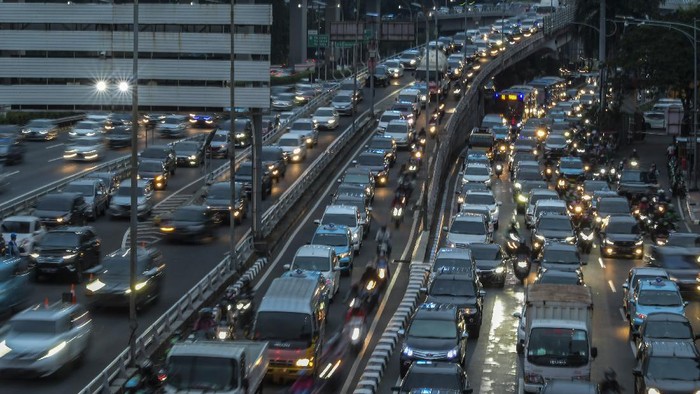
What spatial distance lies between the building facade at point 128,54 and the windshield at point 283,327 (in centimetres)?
1627

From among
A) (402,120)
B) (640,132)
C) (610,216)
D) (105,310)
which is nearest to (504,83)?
(640,132)

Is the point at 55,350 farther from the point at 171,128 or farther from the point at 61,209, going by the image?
the point at 171,128

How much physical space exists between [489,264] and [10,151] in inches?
1146

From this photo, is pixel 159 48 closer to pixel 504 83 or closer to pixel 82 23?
pixel 82 23

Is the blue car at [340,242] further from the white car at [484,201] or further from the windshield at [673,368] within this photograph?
the windshield at [673,368]

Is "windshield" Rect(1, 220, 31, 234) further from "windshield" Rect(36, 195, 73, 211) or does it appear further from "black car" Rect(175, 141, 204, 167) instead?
"black car" Rect(175, 141, 204, 167)

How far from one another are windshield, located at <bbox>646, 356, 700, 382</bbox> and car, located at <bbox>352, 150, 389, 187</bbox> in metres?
31.9

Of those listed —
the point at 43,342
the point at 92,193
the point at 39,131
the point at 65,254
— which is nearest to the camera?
the point at 43,342

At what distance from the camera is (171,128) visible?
230 ft

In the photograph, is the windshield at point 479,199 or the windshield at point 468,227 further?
the windshield at point 479,199

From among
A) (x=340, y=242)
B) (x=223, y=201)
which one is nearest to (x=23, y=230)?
(x=223, y=201)

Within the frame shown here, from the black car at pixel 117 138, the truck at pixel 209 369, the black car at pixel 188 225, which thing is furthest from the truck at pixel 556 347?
the black car at pixel 117 138

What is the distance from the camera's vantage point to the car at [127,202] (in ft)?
155

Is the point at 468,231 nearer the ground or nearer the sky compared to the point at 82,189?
nearer the ground
